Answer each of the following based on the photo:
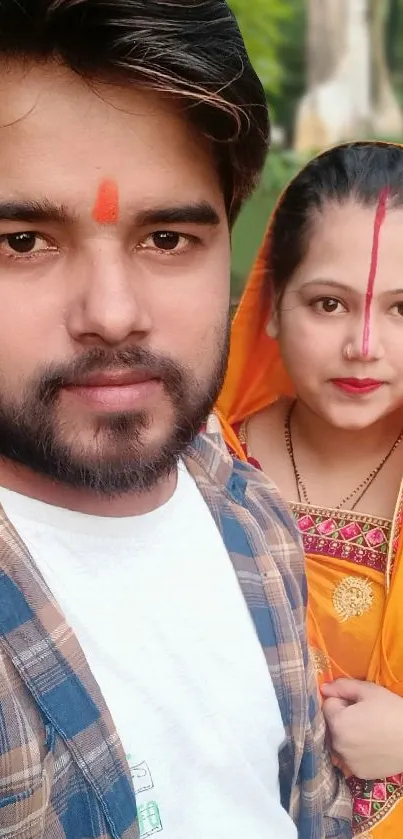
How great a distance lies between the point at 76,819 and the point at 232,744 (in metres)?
0.19

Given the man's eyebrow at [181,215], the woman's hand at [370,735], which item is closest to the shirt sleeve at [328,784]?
the woman's hand at [370,735]

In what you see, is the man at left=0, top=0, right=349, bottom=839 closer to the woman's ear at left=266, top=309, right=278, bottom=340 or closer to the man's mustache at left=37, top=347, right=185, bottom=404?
the man's mustache at left=37, top=347, right=185, bottom=404

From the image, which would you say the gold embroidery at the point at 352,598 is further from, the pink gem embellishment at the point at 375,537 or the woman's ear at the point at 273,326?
the woman's ear at the point at 273,326

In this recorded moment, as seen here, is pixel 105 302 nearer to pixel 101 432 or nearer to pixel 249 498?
pixel 101 432

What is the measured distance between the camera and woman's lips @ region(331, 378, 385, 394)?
3.41 ft

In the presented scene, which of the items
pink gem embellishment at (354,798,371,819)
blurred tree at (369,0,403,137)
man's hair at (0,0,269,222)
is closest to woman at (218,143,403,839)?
pink gem embellishment at (354,798,371,819)

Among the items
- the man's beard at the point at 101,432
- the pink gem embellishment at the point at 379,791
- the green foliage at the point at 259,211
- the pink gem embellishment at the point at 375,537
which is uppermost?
the green foliage at the point at 259,211

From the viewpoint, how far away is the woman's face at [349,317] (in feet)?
3.31

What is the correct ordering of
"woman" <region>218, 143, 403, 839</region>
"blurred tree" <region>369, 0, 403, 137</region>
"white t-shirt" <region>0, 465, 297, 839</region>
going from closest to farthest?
"white t-shirt" <region>0, 465, 297, 839</region>, "woman" <region>218, 143, 403, 839</region>, "blurred tree" <region>369, 0, 403, 137</region>

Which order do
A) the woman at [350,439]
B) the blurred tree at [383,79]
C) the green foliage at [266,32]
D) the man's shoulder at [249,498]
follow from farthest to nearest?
the blurred tree at [383,79] → the green foliage at [266,32] → the woman at [350,439] → the man's shoulder at [249,498]

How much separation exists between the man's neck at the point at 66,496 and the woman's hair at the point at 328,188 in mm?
504

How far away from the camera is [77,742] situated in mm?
608

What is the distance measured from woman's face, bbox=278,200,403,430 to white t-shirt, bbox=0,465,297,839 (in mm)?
343

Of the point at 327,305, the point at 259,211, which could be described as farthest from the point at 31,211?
the point at 259,211
